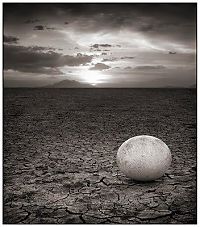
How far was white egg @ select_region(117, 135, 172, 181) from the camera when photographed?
4.72 meters

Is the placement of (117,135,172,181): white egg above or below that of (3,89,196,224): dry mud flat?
above

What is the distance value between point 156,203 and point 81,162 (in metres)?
2.25

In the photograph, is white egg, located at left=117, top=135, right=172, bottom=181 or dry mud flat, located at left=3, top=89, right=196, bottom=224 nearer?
dry mud flat, located at left=3, top=89, right=196, bottom=224

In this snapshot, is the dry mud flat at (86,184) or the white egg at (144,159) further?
the white egg at (144,159)

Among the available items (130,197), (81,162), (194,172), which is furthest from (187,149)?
(130,197)

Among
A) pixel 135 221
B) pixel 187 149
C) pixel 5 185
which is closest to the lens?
pixel 135 221

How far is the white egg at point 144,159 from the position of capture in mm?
4719

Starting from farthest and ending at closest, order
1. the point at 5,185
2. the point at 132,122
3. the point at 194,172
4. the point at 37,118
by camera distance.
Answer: the point at 37,118, the point at 132,122, the point at 194,172, the point at 5,185

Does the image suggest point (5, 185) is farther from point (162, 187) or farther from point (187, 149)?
point (187, 149)

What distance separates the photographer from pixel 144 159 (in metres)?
4.71

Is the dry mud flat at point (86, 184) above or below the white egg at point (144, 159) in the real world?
below

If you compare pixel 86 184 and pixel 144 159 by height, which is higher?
pixel 144 159

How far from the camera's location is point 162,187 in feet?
15.8

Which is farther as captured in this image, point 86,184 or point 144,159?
point 86,184
